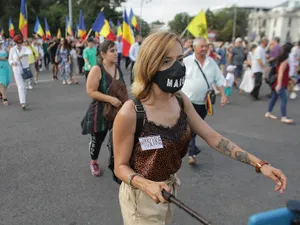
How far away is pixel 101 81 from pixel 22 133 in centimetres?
290

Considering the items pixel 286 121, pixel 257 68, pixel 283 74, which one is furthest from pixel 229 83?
pixel 286 121

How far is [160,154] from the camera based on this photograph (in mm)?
1737

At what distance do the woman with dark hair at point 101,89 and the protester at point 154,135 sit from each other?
1903 millimetres

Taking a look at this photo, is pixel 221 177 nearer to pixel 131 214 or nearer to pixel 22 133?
pixel 131 214

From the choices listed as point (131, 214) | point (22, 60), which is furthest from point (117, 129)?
point (22, 60)

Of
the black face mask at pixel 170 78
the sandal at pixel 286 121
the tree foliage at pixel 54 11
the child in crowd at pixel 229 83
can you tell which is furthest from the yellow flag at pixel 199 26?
the tree foliage at pixel 54 11

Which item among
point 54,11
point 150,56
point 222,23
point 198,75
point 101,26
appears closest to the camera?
point 150,56

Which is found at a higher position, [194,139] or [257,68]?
[257,68]

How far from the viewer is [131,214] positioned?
5.98 ft

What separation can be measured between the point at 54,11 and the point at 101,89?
172 ft

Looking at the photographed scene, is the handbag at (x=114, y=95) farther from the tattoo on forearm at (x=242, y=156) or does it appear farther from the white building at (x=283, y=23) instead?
the white building at (x=283, y=23)

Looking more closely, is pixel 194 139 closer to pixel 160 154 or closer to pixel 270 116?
pixel 160 154

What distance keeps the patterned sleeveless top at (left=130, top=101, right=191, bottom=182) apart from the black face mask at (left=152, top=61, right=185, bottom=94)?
216mm

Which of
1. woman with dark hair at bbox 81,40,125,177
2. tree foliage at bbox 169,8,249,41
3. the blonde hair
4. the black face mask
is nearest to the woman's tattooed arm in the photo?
the black face mask
